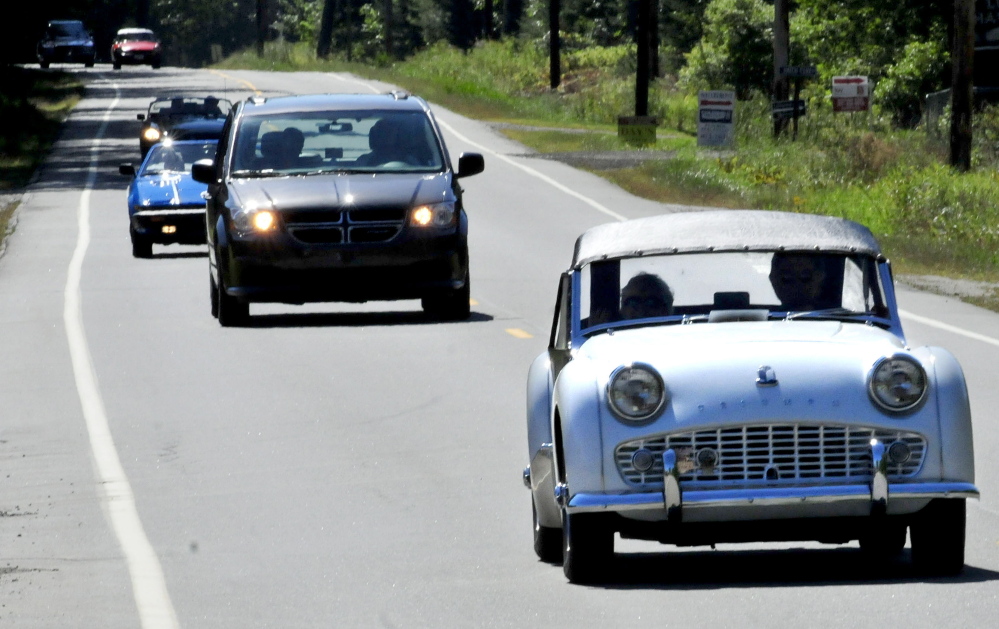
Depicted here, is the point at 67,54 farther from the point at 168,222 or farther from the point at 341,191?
the point at 341,191

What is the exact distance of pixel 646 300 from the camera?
8.26 metres

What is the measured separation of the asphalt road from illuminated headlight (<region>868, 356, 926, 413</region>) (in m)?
0.69

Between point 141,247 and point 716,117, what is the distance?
1725 cm

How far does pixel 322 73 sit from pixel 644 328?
72.0 metres

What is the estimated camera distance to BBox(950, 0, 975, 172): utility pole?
30.3m

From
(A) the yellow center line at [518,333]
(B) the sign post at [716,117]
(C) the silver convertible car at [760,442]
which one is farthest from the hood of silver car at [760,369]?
(B) the sign post at [716,117]

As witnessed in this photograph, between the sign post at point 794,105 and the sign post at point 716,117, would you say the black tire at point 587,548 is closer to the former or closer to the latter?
the sign post at point 716,117

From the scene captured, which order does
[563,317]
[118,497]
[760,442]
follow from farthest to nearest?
[118,497]
[563,317]
[760,442]

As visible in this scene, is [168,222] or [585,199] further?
[585,199]

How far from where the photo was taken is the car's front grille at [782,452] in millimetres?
7266

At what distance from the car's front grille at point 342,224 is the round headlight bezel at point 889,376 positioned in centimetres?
1060

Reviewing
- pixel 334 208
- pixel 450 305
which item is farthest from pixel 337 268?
pixel 450 305

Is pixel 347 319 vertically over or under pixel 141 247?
over

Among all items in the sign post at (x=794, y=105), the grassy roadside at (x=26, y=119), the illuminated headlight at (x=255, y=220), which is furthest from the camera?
the grassy roadside at (x=26, y=119)
